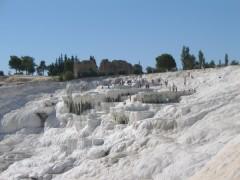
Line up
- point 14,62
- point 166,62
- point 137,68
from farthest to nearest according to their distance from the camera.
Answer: point 14,62
point 137,68
point 166,62

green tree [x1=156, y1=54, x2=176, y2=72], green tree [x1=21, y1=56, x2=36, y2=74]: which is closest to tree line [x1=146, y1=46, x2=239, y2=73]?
green tree [x1=156, y1=54, x2=176, y2=72]

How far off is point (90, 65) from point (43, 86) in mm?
8022

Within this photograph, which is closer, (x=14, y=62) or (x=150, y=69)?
(x=150, y=69)

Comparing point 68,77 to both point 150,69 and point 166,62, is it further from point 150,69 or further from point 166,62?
point 166,62

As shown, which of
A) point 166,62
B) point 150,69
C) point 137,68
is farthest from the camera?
point 137,68

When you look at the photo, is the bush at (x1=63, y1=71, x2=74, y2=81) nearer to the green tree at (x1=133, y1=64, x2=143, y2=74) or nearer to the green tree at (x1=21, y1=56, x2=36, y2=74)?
the green tree at (x1=133, y1=64, x2=143, y2=74)

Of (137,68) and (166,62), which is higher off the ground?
(166,62)

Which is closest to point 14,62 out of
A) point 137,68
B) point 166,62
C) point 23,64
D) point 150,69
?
point 23,64

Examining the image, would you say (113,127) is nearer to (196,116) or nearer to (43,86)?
(196,116)

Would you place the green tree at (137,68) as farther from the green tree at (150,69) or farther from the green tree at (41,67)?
the green tree at (41,67)

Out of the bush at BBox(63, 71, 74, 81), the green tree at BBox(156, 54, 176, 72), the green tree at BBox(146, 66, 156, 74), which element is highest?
the green tree at BBox(156, 54, 176, 72)

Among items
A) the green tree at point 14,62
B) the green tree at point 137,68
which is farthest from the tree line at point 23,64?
the green tree at point 137,68

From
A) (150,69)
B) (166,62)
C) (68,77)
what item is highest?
(166,62)

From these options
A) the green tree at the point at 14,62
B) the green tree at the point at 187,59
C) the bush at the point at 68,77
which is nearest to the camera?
the bush at the point at 68,77
